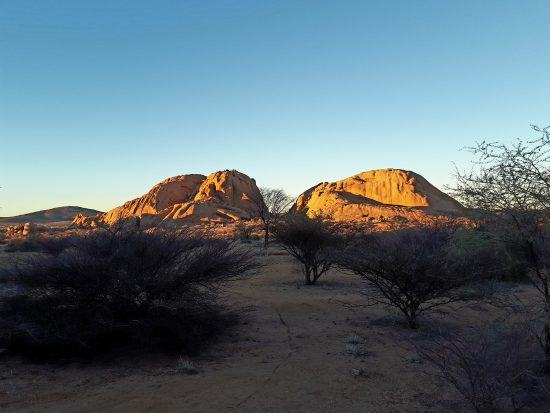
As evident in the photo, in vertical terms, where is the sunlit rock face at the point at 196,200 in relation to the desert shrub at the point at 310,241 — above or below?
above

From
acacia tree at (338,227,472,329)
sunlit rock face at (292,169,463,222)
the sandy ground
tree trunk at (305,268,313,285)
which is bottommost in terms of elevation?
the sandy ground

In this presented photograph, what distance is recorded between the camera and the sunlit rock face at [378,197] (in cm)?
6228

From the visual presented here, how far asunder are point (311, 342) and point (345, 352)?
2.97ft

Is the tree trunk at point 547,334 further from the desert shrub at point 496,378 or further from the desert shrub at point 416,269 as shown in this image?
the desert shrub at point 416,269

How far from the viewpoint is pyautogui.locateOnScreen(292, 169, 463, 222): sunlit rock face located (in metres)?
62.3

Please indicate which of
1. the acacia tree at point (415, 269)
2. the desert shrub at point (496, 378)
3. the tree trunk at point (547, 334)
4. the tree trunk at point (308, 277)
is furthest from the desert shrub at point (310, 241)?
the desert shrub at point (496, 378)

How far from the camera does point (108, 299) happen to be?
25.7 feet

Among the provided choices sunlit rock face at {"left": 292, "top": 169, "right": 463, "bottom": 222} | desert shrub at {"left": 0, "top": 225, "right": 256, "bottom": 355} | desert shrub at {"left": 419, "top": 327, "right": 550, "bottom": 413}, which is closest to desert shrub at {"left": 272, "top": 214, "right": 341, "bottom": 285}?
desert shrub at {"left": 0, "top": 225, "right": 256, "bottom": 355}

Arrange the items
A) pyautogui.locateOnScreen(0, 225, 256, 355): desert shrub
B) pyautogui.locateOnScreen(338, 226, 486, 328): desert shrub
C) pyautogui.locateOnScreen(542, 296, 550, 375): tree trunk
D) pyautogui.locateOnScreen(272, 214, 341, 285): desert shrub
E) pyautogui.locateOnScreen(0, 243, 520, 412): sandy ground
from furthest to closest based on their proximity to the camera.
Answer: pyautogui.locateOnScreen(272, 214, 341, 285): desert shrub
pyautogui.locateOnScreen(338, 226, 486, 328): desert shrub
pyautogui.locateOnScreen(0, 225, 256, 355): desert shrub
pyautogui.locateOnScreen(542, 296, 550, 375): tree trunk
pyautogui.locateOnScreen(0, 243, 520, 412): sandy ground

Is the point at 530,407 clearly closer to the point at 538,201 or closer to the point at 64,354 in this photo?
the point at 538,201

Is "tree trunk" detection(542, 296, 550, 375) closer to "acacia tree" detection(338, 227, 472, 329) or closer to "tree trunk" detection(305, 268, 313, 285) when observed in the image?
"acacia tree" detection(338, 227, 472, 329)

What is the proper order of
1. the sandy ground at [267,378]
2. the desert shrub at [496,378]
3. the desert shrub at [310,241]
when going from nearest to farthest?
the desert shrub at [496,378] < the sandy ground at [267,378] < the desert shrub at [310,241]

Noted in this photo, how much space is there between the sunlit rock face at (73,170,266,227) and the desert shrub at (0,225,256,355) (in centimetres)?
6109

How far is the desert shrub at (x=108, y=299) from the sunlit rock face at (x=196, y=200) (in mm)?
61089
